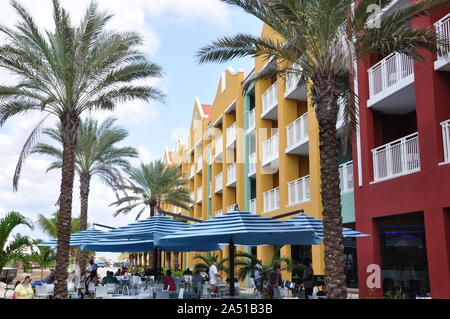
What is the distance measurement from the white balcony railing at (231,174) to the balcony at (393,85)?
18.5m

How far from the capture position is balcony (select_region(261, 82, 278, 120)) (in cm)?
2718

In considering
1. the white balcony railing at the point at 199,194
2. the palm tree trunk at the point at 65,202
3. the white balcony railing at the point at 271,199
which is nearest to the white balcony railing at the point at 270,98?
the white balcony railing at the point at 271,199

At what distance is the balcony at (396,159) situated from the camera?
607 inches

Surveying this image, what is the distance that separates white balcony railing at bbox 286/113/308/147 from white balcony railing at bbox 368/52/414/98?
226 inches

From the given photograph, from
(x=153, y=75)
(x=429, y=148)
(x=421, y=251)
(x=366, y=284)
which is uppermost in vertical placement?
(x=153, y=75)

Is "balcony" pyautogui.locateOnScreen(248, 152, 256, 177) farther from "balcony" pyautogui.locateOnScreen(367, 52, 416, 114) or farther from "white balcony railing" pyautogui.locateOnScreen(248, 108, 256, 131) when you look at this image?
"balcony" pyautogui.locateOnScreen(367, 52, 416, 114)

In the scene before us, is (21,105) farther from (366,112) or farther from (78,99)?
(366,112)

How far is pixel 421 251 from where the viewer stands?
1655 cm

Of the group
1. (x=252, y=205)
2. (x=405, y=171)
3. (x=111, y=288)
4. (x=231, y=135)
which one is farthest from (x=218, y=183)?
(x=405, y=171)

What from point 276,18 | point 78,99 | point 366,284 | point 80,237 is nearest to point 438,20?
point 276,18

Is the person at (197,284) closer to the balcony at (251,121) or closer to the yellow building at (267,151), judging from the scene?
the yellow building at (267,151)

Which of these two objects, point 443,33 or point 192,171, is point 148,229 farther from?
point 192,171

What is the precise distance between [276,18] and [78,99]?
25.7ft

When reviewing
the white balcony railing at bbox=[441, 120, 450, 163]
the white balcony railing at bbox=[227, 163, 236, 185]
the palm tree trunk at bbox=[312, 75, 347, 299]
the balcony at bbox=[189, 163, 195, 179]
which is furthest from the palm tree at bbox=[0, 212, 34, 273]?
the balcony at bbox=[189, 163, 195, 179]
